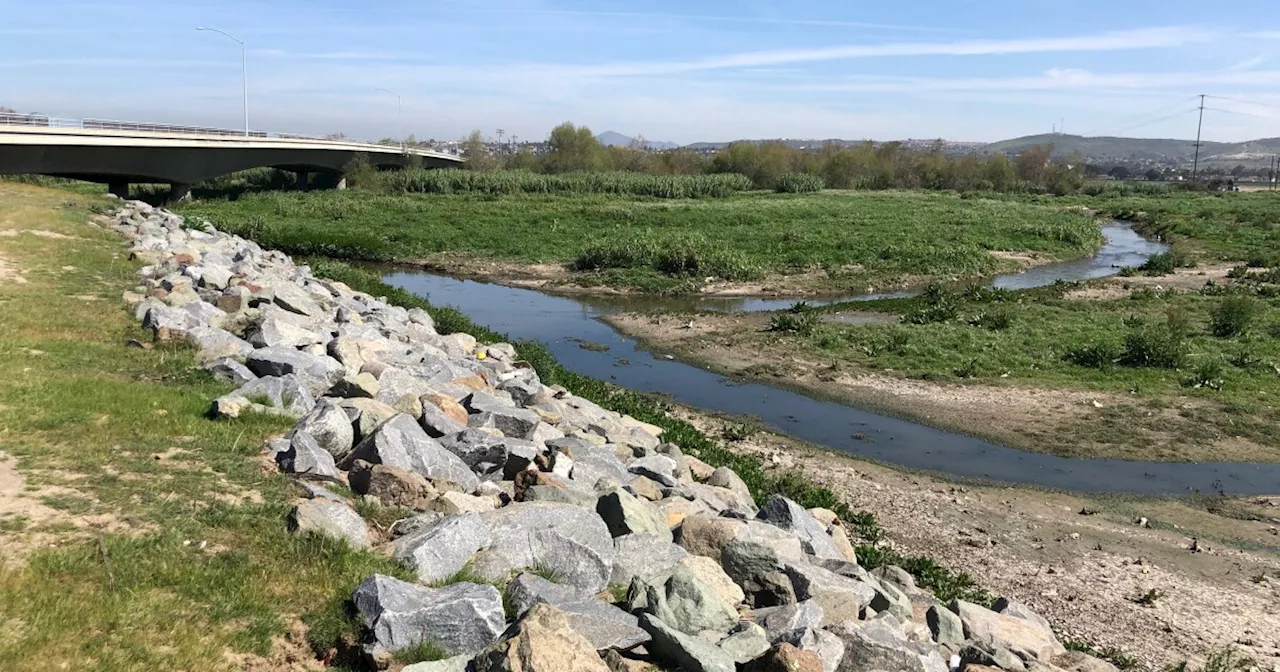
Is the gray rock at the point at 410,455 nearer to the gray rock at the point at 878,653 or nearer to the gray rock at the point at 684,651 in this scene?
the gray rock at the point at 684,651

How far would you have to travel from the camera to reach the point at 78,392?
919cm

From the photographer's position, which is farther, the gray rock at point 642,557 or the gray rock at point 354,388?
the gray rock at point 354,388

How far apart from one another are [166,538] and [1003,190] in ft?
372

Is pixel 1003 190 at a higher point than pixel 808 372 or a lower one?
higher

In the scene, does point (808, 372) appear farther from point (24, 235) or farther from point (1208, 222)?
point (1208, 222)

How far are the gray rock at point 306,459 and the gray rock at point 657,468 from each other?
3453 millimetres

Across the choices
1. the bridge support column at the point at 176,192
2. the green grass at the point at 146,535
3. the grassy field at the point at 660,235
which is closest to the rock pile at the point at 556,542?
the green grass at the point at 146,535

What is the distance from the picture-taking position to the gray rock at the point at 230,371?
10.4 m

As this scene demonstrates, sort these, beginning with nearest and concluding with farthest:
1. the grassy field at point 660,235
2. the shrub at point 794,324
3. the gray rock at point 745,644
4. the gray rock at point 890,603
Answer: the gray rock at point 745,644, the gray rock at point 890,603, the shrub at point 794,324, the grassy field at point 660,235

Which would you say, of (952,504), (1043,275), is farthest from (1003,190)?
(952,504)

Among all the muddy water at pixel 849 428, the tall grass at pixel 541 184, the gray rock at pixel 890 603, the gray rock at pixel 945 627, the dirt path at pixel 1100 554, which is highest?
the tall grass at pixel 541 184

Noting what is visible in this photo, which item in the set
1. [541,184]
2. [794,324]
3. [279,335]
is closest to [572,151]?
[541,184]

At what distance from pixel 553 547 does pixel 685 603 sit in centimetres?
113

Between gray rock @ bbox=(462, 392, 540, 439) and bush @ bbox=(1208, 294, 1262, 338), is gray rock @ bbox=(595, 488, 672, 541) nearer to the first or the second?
gray rock @ bbox=(462, 392, 540, 439)
